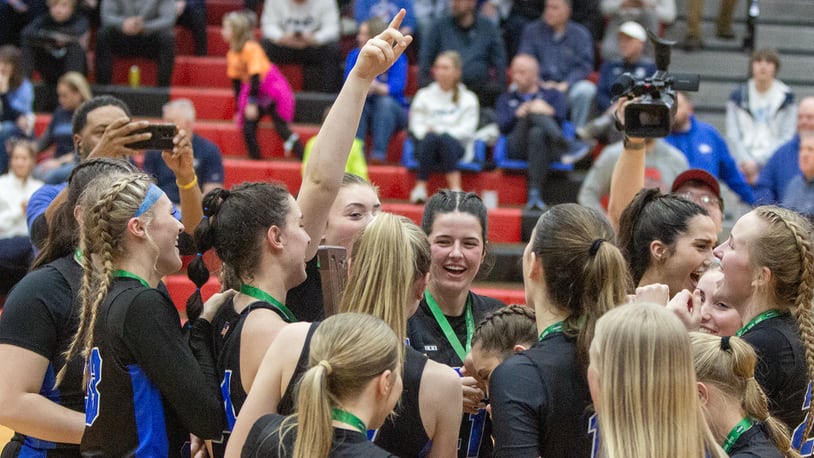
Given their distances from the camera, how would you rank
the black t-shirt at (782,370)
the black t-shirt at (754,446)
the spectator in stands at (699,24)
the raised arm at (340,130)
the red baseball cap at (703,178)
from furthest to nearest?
the spectator in stands at (699,24), the red baseball cap at (703,178), the raised arm at (340,130), the black t-shirt at (782,370), the black t-shirt at (754,446)

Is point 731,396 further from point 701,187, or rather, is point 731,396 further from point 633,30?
point 633,30

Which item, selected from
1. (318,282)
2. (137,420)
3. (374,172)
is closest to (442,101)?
(374,172)

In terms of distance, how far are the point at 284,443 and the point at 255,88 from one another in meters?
6.92

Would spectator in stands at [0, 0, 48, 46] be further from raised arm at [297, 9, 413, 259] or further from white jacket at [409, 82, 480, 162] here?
raised arm at [297, 9, 413, 259]

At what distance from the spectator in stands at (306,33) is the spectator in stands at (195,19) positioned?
87 centimetres

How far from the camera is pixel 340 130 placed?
116 inches

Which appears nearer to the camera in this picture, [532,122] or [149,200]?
[149,200]

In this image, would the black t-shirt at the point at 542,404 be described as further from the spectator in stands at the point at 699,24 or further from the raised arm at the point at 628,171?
the spectator in stands at the point at 699,24

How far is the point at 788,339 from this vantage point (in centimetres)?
285

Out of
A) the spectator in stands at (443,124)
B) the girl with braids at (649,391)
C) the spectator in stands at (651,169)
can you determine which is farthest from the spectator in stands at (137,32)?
the girl with braids at (649,391)

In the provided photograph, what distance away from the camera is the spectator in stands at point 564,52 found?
870 centimetres

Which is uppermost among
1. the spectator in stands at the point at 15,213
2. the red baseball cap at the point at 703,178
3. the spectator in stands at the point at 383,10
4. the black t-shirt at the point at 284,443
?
the spectator in stands at the point at 383,10

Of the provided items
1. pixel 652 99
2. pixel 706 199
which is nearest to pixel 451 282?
pixel 652 99

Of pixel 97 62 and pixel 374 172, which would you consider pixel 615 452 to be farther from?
pixel 97 62
